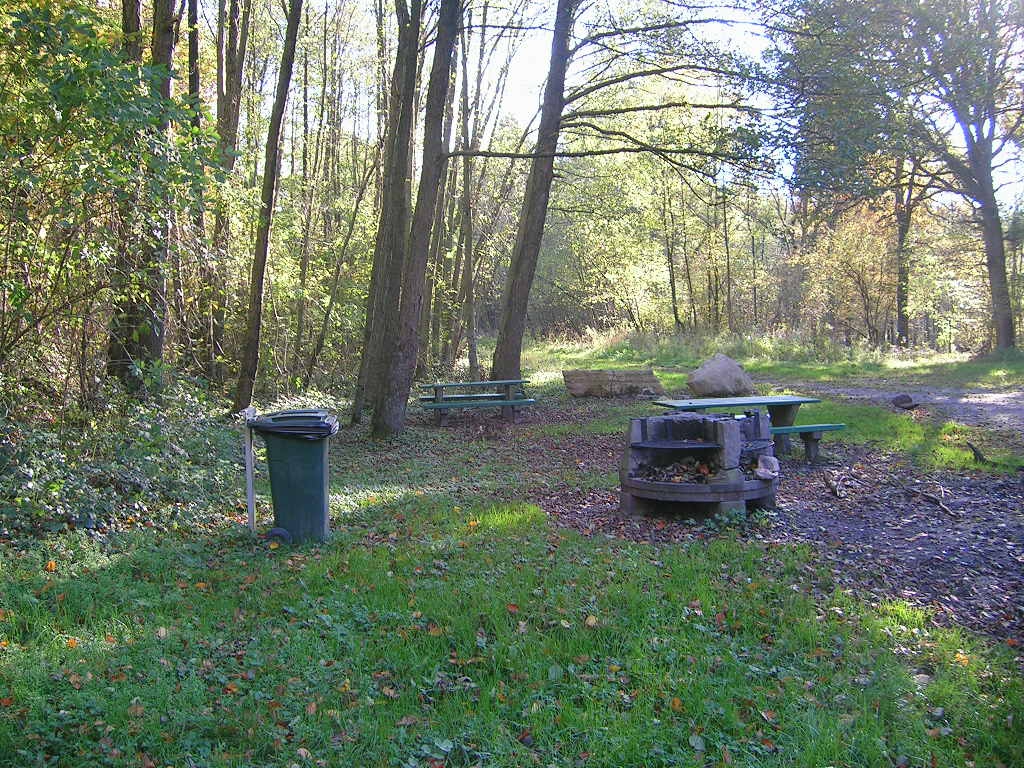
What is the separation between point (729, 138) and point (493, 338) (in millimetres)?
26909

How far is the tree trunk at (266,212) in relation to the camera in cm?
1069

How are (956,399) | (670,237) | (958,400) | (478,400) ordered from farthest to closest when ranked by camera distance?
(670,237) < (956,399) < (958,400) < (478,400)

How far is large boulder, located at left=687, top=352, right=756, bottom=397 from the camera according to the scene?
13.9 metres

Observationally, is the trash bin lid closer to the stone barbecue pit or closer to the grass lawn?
the grass lawn

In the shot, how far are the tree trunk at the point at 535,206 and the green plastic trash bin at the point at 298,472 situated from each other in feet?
32.6

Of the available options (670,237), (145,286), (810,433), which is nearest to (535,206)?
(810,433)

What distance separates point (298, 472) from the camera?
6188 mm

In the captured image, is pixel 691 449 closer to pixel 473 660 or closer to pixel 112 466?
pixel 473 660

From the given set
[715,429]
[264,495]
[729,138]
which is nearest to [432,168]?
[729,138]

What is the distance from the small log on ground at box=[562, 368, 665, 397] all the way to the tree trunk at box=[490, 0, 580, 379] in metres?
1.40

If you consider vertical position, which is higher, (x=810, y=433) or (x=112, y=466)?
(x=112, y=466)

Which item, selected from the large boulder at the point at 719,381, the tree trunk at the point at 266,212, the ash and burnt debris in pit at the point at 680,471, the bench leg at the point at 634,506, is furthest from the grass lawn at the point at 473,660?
Result: the large boulder at the point at 719,381

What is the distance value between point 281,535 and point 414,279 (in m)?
5.98

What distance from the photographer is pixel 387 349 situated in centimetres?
1163
